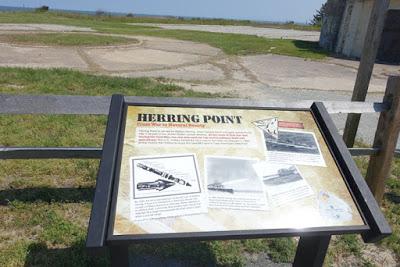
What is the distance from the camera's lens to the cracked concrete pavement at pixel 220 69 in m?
9.51

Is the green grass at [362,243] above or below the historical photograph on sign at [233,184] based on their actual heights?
below

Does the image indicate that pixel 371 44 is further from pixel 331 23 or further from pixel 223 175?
pixel 331 23

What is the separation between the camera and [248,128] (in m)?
2.40

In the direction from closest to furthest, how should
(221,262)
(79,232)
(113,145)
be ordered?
(113,145), (221,262), (79,232)

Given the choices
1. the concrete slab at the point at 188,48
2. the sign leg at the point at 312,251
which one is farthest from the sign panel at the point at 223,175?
the concrete slab at the point at 188,48

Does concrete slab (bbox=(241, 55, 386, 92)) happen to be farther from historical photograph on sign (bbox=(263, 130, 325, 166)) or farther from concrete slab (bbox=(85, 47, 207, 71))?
historical photograph on sign (bbox=(263, 130, 325, 166))

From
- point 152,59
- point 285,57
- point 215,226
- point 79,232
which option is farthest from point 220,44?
point 215,226

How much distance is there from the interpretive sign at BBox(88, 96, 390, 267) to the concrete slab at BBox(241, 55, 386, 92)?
822cm

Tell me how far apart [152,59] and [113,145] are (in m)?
11.5

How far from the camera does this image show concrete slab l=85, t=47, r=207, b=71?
11578 millimetres

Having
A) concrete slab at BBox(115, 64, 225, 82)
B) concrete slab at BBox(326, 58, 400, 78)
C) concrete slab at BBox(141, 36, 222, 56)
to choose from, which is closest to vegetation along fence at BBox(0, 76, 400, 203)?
concrete slab at BBox(115, 64, 225, 82)

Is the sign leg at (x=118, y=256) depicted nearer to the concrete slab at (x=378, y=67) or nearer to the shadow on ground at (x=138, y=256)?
the shadow on ground at (x=138, y=256)

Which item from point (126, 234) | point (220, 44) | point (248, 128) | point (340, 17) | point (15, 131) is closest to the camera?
point (126, 234)

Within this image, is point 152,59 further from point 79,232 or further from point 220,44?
point 79,232
